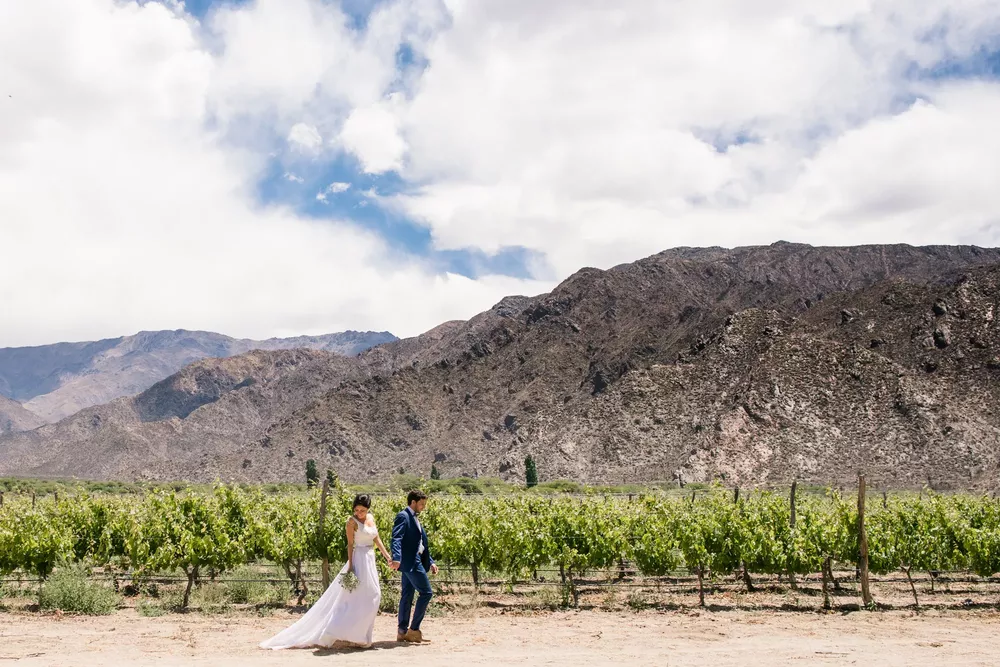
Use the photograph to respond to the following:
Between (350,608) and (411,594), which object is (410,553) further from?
(350,608)

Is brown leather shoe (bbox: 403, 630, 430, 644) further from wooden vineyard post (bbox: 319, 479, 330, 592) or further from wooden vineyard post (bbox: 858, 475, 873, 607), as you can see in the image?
wooden vineyard post (bbox: 858, 475, 873, 607)

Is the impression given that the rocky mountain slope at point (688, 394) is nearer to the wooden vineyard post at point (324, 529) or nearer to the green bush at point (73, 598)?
the wooden vineyard post at point (324, 529)

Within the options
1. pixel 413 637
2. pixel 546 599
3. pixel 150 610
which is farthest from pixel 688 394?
pixel 413 637

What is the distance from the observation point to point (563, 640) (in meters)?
11.7

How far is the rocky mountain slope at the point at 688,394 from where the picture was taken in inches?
2197

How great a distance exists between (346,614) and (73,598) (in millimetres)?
6619

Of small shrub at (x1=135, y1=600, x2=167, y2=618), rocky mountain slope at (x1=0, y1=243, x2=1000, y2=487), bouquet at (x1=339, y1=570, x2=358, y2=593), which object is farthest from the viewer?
rocky mountain slope at (x1=0, y1=243, x2=1000, y2=487)

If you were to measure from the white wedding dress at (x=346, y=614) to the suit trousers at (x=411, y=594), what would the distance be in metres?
0.40

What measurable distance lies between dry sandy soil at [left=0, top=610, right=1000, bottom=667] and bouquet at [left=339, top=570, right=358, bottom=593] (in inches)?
31.6

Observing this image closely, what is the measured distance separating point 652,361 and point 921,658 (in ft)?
222

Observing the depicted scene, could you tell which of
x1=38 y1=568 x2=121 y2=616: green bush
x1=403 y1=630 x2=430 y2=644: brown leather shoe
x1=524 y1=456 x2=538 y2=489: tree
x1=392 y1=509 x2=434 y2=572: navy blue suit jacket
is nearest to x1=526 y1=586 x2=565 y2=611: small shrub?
x1=403 y1=630 x2=430 y2=644: brown leather shoe

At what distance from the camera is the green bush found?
45.9 feet

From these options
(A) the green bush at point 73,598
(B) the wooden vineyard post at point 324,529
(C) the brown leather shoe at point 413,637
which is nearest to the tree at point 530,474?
(B) the wooden vineyard post at point 324,529

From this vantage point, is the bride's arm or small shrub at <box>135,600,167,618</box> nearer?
the bride's arm
